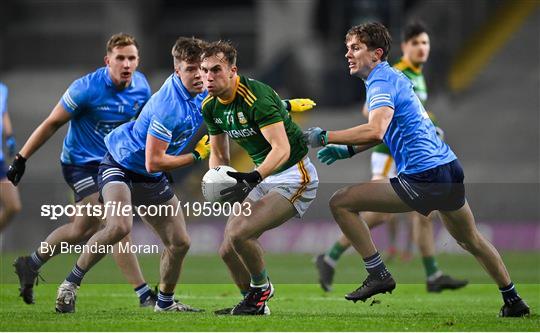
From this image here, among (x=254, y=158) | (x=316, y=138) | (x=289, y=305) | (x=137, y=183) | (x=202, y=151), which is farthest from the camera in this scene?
(x=289, y=305)

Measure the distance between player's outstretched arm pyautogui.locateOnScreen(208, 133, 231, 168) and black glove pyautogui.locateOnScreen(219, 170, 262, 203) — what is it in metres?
0.48

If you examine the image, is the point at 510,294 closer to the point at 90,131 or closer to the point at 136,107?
the point at 136,107

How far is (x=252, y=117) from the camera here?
27.4ft

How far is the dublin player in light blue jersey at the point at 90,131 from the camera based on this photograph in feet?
32.1

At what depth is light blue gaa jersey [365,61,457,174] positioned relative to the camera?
8508 millimetres

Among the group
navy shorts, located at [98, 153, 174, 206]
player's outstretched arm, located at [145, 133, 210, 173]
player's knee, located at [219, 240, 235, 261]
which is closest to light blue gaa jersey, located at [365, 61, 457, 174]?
player's knee, located at [219, 240, 235, 261]

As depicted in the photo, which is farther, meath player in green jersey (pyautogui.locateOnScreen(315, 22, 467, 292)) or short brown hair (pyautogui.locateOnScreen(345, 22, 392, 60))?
meath player in green jersey (pyautogui.locateOnScreen(315, 22, 467, 292))

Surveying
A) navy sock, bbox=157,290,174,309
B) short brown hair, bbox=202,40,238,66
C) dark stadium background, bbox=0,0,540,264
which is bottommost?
dark stadium background, bbox=0,0,540,264

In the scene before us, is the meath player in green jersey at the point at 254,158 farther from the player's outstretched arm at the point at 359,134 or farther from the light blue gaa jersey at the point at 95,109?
the light blue gaa jersey at the point at 95,109

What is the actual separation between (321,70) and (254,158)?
16252mm

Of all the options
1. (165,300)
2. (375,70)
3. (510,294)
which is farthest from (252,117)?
(510,294)

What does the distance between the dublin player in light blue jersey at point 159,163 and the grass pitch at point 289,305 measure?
355mm

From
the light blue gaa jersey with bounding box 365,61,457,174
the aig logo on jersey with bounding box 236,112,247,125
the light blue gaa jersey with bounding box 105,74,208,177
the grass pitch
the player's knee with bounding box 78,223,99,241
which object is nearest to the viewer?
the grass pitch

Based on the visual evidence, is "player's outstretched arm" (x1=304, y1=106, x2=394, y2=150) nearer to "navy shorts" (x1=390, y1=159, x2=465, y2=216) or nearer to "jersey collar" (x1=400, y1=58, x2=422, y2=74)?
"navy shorts" (x1=390, y1=159, x2=465, y2=216)
